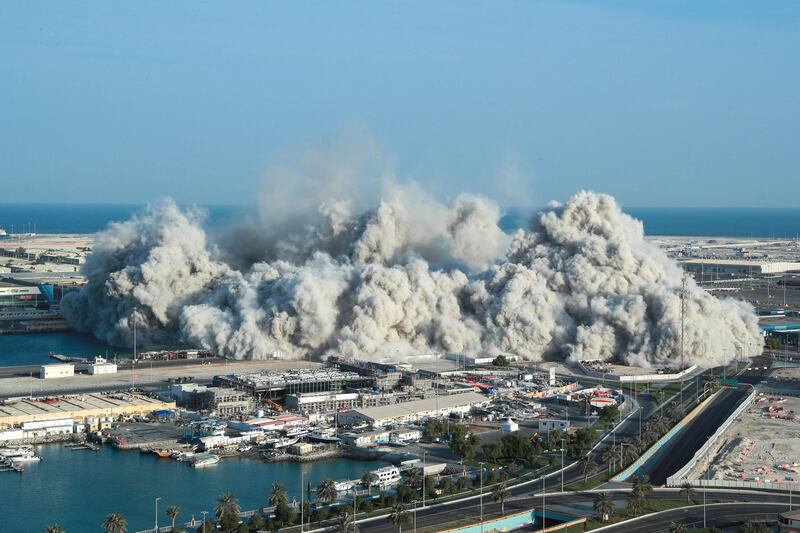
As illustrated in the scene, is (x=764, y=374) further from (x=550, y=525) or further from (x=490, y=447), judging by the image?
(x=550, y=525)

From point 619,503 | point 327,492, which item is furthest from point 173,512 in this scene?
point 619,503

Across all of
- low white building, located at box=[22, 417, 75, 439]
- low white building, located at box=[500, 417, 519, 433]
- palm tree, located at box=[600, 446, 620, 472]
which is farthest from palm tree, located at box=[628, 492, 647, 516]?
low white building, located at box=[22, 417, 75, 439]

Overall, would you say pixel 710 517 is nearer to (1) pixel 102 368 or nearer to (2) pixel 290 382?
(2) pixel 290 382

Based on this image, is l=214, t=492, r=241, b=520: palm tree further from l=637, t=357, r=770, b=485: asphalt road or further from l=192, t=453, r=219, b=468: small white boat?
l=637, t=357, r=770, b=485: asphalt road

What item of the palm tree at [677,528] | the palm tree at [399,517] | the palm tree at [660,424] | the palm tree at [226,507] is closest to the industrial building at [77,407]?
the palm tree at [226,507]

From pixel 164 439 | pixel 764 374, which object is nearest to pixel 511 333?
pixel 764 374

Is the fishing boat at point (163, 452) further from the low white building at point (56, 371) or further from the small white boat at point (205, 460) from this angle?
the low white building at point (56, 371)
